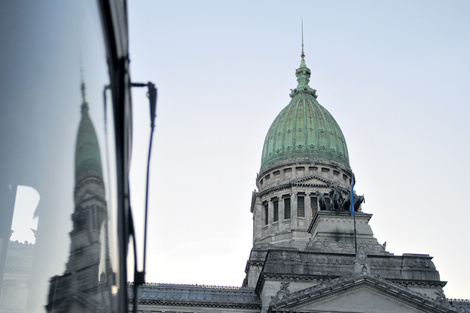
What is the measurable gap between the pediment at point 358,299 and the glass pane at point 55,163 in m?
42.2

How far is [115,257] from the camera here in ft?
9.29

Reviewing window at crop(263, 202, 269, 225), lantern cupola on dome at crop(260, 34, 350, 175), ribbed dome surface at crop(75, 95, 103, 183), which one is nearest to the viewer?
ribbed dome surface at crop(75, 95, 103, 183)

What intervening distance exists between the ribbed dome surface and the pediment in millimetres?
42212

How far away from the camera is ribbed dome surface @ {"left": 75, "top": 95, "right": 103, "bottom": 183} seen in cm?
258

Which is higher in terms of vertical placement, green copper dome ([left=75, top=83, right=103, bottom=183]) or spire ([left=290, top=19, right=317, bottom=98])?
spire ([left=290, top=19, right=317, bottom=98])

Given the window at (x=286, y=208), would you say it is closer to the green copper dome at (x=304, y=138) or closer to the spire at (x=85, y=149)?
the green copper dome at (x=304, y=138)

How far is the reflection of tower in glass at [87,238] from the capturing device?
8.06ft

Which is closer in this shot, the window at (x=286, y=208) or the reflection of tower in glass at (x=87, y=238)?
the reflection of tower in glass at (x=87, y=238)

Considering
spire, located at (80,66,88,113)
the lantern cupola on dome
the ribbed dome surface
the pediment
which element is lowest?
the ribbed dome surface

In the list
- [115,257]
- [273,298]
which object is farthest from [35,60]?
[273,298]

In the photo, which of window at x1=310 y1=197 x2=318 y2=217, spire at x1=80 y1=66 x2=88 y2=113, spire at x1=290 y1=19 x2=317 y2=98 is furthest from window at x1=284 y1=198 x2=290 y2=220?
spire at x1=80 y1=66 x2=88 y2=113

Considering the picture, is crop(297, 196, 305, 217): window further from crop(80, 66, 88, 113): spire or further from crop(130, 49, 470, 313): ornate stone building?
crop(80, 66, 88, 113): spire

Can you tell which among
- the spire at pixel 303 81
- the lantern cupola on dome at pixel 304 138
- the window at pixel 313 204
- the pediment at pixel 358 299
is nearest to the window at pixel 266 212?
the lantern cupola on dome at pixel 304 138

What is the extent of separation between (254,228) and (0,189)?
239ft
